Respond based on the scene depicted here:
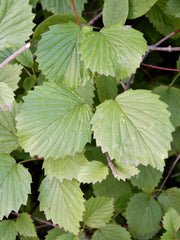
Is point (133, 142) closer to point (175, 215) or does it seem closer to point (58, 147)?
point (58, 147)

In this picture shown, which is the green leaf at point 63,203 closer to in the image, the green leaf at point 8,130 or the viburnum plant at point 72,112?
the viburnum plant at point 72,112

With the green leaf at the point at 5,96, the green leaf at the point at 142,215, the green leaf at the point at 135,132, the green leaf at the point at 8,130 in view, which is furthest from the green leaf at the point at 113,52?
the green leaf at the point at 142,215

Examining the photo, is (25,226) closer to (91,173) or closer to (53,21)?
(91,173)

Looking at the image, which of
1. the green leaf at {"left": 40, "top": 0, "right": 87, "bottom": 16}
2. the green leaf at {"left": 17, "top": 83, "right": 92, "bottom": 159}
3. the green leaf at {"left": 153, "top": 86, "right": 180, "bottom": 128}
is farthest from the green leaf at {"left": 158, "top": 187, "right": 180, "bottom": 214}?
the green leaf at {"left": 40, "top": 0, "right": 87, "bottom": 16}

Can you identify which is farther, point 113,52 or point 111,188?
point 111,188

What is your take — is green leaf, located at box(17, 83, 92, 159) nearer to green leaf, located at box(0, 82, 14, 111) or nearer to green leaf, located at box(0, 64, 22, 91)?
green leaf, located at box(0, 82, 14, 111)

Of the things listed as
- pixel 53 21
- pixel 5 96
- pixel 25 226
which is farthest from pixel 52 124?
pixel 25 226

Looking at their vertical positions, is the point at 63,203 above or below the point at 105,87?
below
